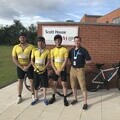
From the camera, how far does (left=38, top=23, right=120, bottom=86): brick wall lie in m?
10.8

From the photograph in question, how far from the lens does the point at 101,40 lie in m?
10.8

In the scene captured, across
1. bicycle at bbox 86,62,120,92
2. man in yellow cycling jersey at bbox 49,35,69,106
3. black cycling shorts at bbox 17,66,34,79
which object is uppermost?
man in yellow cycling jersey at bbox 49,35,69,106

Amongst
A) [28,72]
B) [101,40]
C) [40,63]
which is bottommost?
[28,72]

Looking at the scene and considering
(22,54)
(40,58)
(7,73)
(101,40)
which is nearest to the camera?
(40,58)

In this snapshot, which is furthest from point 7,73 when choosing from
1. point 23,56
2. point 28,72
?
point 23,56

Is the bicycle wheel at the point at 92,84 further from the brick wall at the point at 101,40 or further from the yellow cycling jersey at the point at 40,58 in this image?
the yellow cycling jersey at the point at 40,58

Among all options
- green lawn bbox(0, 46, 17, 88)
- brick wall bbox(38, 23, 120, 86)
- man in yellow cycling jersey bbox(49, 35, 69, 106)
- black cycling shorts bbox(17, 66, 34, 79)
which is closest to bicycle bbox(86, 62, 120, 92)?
brick wall bbox(38, 23, 120, 86)

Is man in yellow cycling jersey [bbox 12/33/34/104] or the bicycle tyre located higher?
man in yellow cycling jersey [bbox 12/33/34/104]

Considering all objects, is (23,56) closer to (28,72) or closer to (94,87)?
(28,72)

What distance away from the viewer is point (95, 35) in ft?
35.5

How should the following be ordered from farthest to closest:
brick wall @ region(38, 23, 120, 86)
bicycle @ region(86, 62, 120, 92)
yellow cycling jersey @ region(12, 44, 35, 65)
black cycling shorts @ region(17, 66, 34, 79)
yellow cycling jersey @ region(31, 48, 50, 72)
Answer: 1. brick wall @ region(38, 23, 120, 86)
2. bicycle @ region(86, 62, 120, 92)
3. black cycling shorts @ region(17, 66, 34, 79)
4. yellow cycling jersey @ region(12, 44, 35, 65)
5. yellow cycling jersey @ region(31, 48, 50, 72)

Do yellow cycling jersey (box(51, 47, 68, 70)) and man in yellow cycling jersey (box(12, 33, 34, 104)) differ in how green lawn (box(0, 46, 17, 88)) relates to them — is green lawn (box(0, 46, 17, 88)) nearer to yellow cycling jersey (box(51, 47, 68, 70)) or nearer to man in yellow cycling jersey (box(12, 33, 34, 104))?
man in yellow cycling jersey (box(12, 33, 34, 104))

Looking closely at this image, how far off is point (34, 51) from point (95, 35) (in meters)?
2.88

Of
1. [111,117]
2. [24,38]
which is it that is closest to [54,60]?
[24,38]
